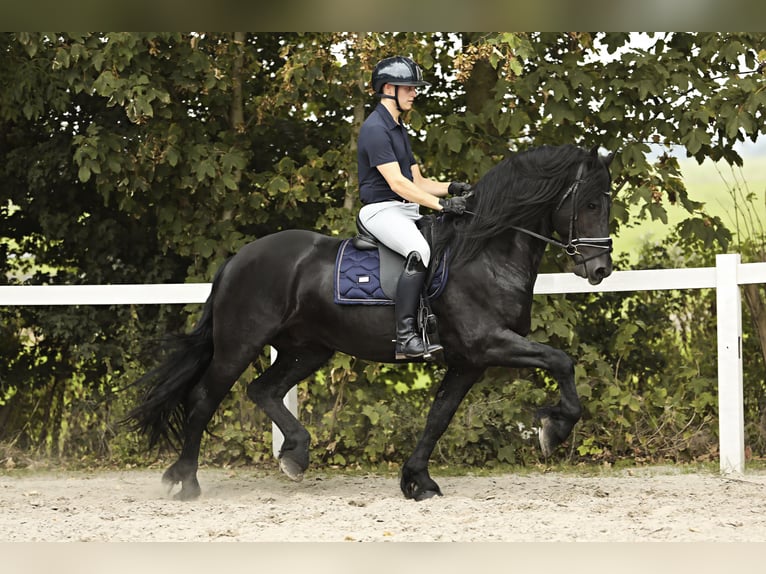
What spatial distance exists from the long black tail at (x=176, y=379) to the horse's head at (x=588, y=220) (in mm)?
2357

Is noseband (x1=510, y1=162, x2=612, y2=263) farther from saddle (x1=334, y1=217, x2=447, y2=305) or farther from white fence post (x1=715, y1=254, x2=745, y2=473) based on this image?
white fence post (x1=715, y1=254, x2=745, y2=473)

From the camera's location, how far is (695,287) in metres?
7.48

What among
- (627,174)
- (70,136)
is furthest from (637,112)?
(70,136)

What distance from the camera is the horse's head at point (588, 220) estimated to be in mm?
6051

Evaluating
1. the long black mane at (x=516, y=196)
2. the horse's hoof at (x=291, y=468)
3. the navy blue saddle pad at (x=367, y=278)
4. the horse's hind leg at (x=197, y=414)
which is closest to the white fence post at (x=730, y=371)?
the long black mane at (x=516, y=196)

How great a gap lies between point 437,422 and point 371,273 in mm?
1070

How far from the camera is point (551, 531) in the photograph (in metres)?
5.14

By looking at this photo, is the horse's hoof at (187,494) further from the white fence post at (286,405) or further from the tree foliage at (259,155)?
the tree foliage at (259,155)

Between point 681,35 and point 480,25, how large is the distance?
5569mm

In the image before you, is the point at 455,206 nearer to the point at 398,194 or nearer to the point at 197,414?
the point at 398,194

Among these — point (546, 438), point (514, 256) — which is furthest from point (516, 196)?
point (546, 438)

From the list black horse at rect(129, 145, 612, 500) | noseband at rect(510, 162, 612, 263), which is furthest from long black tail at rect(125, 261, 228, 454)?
noseband at rect(510, 162, 612, 263)

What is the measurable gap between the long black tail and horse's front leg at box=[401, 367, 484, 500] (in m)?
1.61

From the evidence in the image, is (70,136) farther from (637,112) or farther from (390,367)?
(637,112)
